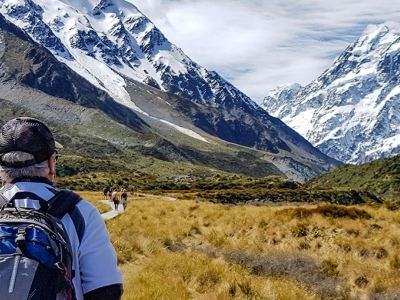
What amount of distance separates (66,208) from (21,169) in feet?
1.54

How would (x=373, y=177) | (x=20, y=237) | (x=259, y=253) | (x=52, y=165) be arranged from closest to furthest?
(x=20, y=237), (x=52, y=165), (x=259, y=253), (x=373, y=177)

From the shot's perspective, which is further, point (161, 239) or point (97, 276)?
point (161, 239)

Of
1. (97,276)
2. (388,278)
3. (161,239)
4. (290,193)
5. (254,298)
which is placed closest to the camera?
(97,276)

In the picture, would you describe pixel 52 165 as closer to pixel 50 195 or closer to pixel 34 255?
pixel 50 195

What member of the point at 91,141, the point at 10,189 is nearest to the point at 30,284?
the point at 10,189

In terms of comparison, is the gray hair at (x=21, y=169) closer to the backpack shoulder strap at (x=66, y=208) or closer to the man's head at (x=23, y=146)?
the man's head at (x=23, y=146)

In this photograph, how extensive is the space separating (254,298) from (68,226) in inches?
217

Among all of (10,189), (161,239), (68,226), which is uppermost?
(10,189)

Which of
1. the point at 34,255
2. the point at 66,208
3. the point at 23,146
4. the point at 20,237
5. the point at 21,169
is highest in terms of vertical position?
the point at 23,146

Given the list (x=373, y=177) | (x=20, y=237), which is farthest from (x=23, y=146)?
(x=373, y=177)

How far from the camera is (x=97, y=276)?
3.41m

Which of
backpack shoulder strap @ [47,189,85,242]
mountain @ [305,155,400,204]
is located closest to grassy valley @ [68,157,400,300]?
backpack shoulder strap @ [47,189,85,242]

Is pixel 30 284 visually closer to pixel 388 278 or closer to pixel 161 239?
pixel 388 278

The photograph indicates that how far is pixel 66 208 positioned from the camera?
3.39m
